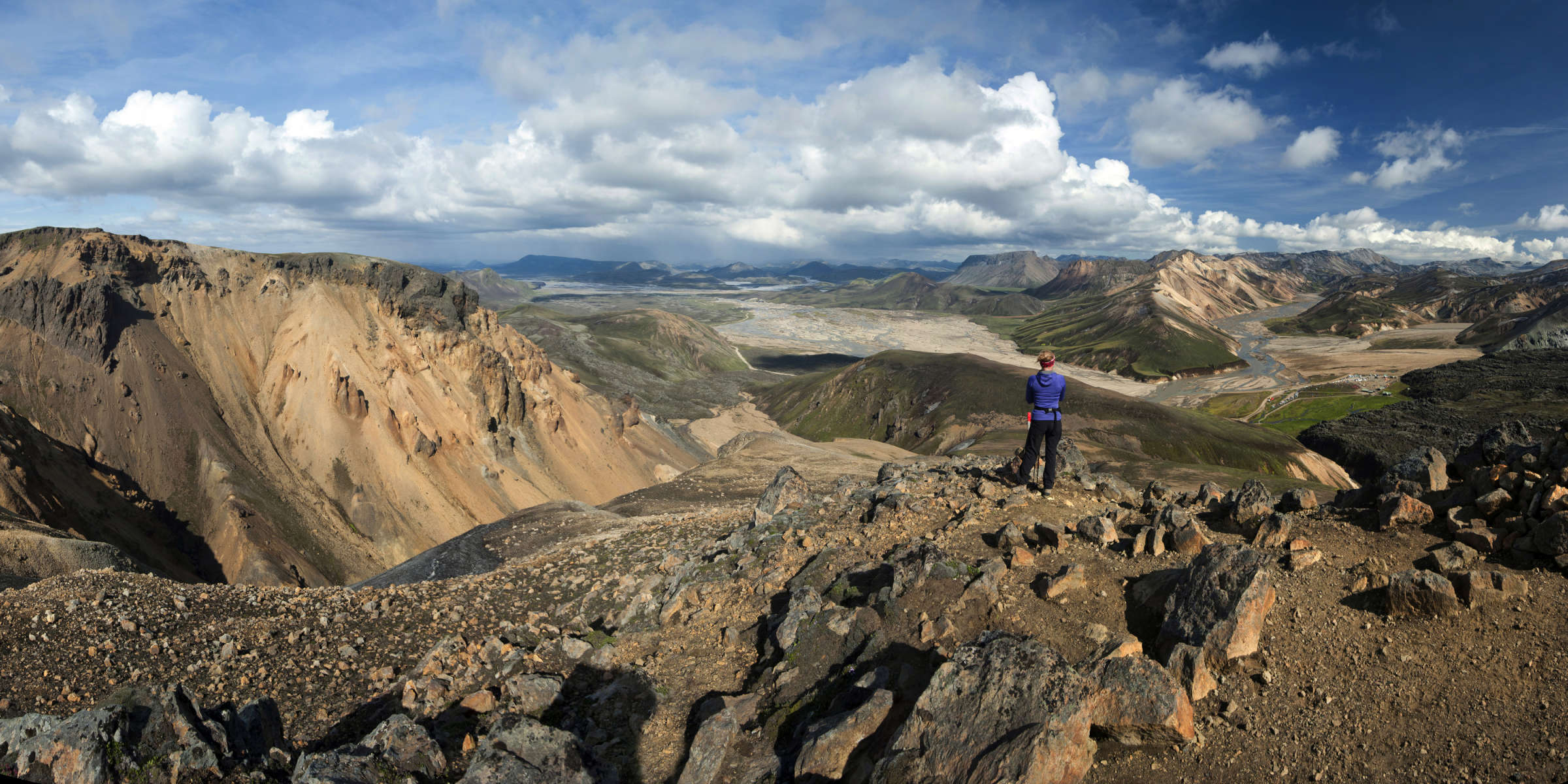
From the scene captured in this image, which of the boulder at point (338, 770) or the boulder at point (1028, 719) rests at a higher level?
the boulder at point (1028, 719)

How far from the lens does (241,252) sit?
52406 mm

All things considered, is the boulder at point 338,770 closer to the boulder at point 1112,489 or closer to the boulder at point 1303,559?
the boulder at point 1303,559

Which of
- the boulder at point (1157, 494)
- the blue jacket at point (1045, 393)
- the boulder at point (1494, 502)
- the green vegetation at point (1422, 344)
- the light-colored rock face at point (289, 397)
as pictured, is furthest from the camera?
the green vegetation at point (1422, 344)

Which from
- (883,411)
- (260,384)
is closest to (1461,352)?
(883,411)

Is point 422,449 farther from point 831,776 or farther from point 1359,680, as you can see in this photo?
point 1359,680

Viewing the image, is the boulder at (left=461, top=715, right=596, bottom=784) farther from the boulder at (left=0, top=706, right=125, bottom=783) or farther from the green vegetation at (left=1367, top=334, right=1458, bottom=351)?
the green vegetation at (left=1367, top=334, right=1458, bottom=351)

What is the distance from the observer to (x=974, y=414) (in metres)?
97.9

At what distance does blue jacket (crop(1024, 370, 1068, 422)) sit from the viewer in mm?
14898

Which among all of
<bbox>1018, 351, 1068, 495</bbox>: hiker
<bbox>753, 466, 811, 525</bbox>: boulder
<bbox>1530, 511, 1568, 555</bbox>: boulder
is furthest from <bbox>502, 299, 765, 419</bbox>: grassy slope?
<bbox>1530, 511, 1568, 555</bbox>: boulder

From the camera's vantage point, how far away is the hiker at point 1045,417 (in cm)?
1492

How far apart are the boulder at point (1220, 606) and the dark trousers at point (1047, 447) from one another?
5.68 meters

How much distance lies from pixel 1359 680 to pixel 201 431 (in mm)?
54387

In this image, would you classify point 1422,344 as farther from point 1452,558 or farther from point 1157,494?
point 1452,558

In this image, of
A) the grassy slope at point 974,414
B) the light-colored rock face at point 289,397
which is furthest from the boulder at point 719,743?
the grassy slope at point 974,414
